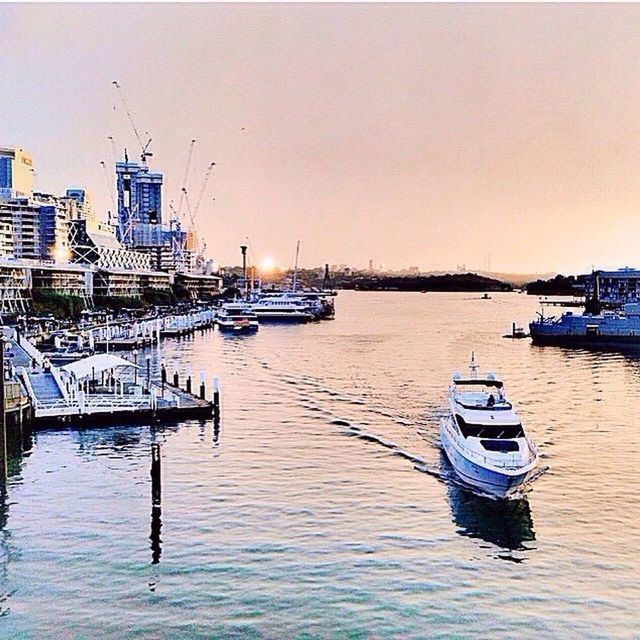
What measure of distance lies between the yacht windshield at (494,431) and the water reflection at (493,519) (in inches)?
70.4

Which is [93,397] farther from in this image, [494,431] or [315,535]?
[494,431]

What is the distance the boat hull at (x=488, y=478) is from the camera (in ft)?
72.1

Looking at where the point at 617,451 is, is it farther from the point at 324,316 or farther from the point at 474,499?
the point at 324,316

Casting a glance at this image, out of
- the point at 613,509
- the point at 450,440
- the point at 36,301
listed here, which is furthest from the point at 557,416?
the point at 36,301

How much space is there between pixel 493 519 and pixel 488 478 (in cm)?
172

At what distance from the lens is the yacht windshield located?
2406cm

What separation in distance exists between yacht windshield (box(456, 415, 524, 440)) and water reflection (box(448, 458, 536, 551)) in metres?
1.79

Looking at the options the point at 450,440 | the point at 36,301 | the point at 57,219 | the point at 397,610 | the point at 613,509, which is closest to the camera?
the point at 397,610

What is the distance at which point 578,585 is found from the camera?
16.9 meters

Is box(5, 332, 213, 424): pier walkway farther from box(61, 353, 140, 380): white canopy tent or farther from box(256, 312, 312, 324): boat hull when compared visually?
box(256, 312, 312, 324): boat hull

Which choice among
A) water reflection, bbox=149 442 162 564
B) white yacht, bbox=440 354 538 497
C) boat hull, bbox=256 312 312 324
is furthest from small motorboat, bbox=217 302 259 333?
water reflection, bbox=149 442 162 564

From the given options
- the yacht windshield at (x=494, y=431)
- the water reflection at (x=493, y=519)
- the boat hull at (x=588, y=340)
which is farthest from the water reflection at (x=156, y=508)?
the boat hull at (x=588, y=340)

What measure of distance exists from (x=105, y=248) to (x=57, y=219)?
12.4 meters

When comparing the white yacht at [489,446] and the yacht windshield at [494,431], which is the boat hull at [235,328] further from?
the yacht windshield at [494,431]
